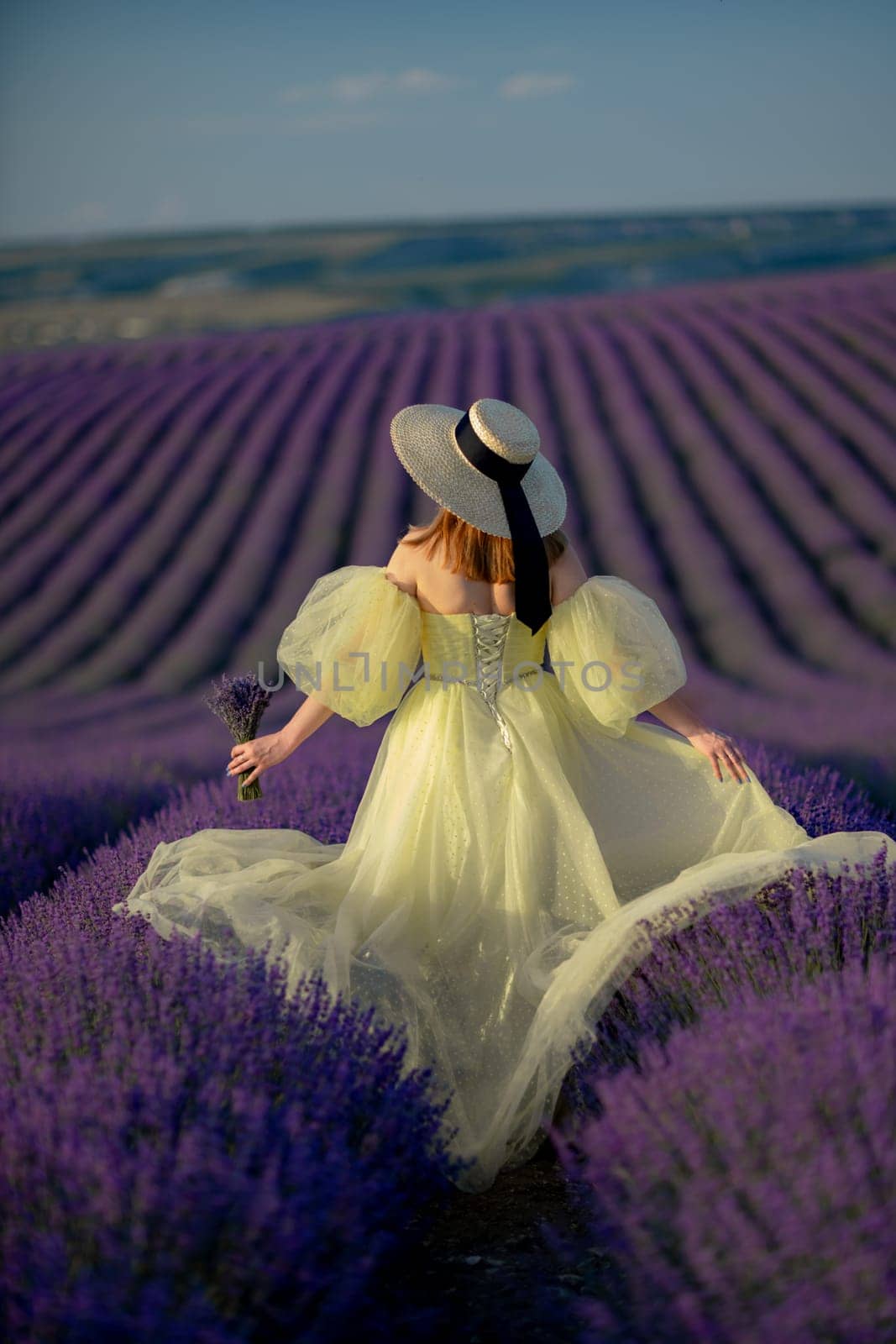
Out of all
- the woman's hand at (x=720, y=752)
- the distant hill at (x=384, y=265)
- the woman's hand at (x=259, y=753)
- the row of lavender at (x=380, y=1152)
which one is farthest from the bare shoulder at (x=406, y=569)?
the distant hill at (x=384, y=265)

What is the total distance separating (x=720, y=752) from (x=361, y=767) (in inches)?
74.1

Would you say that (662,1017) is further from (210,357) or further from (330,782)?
(210,357)

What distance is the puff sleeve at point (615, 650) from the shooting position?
2.45m

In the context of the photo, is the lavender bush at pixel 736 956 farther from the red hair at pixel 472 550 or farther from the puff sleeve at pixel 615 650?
the red hair at pixel 472 550

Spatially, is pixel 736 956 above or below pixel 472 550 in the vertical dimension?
below

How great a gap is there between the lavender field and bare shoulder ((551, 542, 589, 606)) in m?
0.74

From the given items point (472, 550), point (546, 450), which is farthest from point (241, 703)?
point (546, 450)

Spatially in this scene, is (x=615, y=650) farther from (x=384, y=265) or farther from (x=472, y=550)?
(x=384, y=265)

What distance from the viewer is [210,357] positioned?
12570mm

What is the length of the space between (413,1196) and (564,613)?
3.95 feet

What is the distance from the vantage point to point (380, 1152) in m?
1.68

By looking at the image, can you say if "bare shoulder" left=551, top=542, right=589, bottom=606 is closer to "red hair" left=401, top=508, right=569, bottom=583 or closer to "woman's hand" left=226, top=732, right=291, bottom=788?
"red hair" left=401, top=508, right=569, bottom=583

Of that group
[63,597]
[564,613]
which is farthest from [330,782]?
[63,597]

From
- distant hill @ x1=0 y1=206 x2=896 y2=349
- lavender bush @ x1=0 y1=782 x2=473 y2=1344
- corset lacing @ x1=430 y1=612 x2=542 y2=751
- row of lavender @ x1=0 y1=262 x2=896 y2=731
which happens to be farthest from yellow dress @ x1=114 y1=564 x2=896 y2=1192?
distant hill @ x1=0 y1=206 x2=896 y2=349
